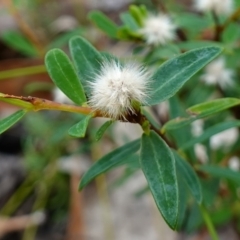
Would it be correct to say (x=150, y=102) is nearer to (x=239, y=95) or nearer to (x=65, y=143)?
(x=239, y=95)

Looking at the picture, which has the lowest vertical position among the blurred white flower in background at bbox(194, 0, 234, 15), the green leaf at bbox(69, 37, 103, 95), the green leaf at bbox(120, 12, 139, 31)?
the green leaf at bbox(69, 37, 103, 95)

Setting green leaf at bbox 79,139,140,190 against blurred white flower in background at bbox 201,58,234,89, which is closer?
green leaf at bbox 79,139,140,190

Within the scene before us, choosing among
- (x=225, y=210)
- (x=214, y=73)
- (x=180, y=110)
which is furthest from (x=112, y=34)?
(x=225, y=210)

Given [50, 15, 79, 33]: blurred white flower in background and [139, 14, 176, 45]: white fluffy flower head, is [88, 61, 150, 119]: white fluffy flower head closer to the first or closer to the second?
[139, 14, 176, 45]: white fluffy flower head

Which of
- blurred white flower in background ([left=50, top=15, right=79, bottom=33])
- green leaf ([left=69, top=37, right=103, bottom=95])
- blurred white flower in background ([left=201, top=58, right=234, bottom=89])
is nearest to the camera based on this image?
green leaf ([left=69, top=37, right=103, bottom=95])

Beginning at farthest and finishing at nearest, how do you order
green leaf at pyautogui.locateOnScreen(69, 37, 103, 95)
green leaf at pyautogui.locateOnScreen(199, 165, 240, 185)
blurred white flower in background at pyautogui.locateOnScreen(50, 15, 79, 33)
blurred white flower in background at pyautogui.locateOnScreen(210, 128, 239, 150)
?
blurred white flower in background at pyautogui.locateOnScreen(50, 15, 79, 33) < blurred white flower in background at pyautogui.locateOnScreen(210, 128, 239, 150) < green leaf at pyautogui.locateOnScreen(199, 165, 240, 185) < green leaf at pyautogui.locateOnScreen(69, 37, 103, 95)

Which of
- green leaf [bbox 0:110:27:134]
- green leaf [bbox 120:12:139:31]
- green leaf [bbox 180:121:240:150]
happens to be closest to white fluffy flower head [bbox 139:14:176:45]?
green leaf [bbox 120:12:139:31]

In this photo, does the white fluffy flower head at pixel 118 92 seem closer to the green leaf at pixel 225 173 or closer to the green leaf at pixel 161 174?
the green leaf at pixel 161 174

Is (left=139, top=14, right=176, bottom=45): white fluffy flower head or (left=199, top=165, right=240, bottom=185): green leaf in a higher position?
(left=139, top=14, right=176, bottom=45): white fluffy flower head
